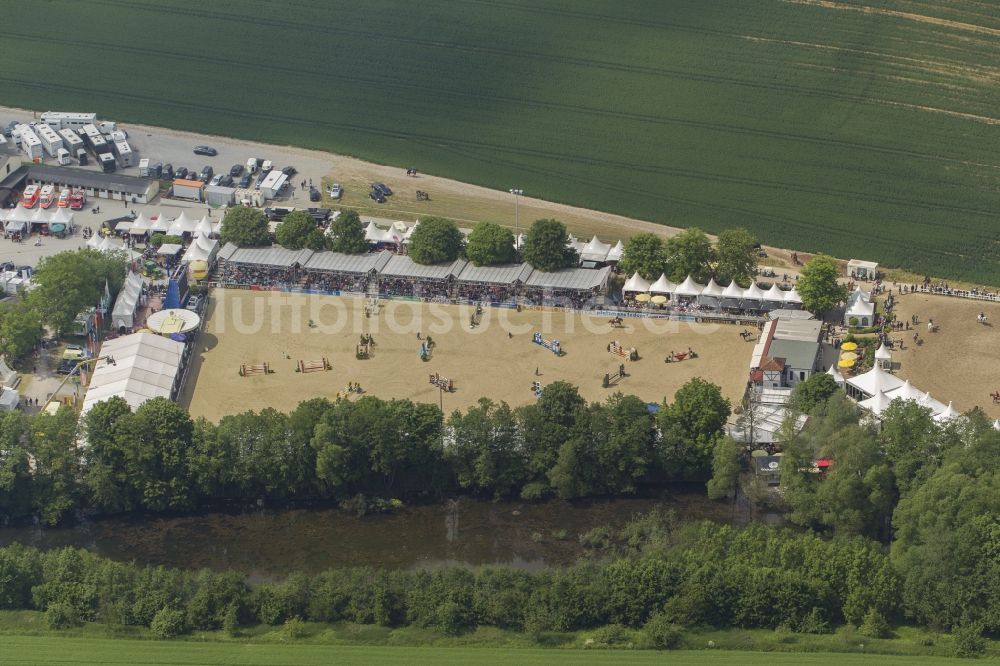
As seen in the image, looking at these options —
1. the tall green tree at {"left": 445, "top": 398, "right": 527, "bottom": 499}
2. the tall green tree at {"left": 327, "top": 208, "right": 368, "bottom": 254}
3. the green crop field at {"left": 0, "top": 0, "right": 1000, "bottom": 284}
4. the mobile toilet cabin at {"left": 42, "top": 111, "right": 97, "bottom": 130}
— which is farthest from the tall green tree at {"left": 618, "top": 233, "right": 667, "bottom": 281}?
the mobile toilet cabin at {"left": 42, "top": 111, "right": 97, "bottom": 130}

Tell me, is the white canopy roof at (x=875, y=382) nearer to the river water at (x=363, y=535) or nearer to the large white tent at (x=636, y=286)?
the river water at (x=363, y=535)

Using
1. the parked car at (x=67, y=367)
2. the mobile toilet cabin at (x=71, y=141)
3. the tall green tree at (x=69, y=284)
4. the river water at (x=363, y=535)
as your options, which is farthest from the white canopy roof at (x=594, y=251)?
the mobile toilet cabin at (x=71, y=141)

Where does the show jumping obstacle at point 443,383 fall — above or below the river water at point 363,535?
above

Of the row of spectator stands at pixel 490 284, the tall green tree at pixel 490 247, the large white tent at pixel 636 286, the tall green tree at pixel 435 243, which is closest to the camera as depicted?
the large white tent at pixel 636 286

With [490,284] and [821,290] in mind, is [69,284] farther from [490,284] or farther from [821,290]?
[821,290]

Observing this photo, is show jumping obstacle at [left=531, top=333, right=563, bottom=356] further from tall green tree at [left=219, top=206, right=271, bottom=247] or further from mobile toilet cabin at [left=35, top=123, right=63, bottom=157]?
mobile toilet cabin at [left=35, top=123, right=63, bottom=157]

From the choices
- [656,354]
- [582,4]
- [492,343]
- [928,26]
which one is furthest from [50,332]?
[928,26]
